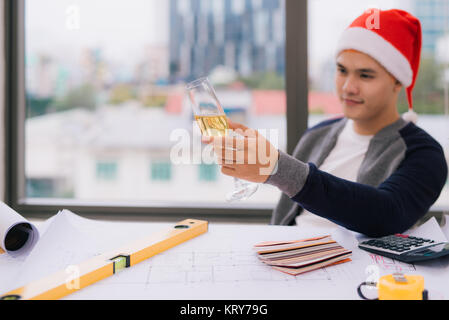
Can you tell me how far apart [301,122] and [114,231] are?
1053 mm

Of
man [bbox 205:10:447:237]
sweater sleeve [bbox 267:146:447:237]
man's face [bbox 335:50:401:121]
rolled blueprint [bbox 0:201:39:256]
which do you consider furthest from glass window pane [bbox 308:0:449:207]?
rolled blueprint [bbox 0:201:39:256]

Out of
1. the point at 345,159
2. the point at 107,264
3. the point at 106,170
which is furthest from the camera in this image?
the point at 106,170

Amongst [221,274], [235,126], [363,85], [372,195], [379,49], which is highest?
[379,49]

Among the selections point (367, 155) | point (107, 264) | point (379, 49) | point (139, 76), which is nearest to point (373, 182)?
point (367, 155)

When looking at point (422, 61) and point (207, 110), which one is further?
point (422, 61)

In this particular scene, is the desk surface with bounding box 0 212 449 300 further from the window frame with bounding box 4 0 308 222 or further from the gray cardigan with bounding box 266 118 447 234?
the window frame with bounding box 4 0 308 222

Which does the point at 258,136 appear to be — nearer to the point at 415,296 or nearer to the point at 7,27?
the point at 415,296

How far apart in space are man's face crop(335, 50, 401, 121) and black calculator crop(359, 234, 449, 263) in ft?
1.60

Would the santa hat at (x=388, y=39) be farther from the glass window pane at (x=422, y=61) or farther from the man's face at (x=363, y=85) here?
the glass window pane at (x=422, y=61)

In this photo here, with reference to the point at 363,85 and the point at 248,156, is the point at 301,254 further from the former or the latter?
the point at 363,85

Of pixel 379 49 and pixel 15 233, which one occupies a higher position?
pixel 379 49

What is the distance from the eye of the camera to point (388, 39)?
126cm

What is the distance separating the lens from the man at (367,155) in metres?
0.89

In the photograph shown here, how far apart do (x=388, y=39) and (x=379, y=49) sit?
4 cm
